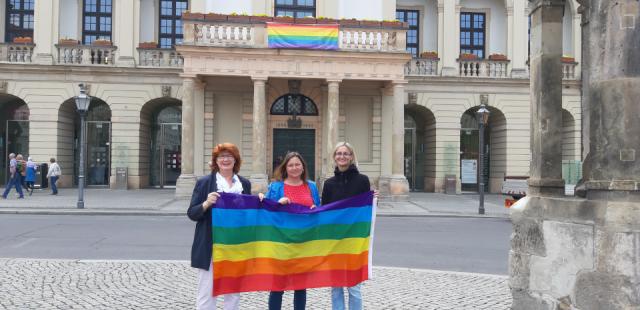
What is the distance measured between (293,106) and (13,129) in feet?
54.5

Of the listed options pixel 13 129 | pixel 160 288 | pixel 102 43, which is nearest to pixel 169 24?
pixel 102 43

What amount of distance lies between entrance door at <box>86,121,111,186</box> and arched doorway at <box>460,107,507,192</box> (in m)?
20.6

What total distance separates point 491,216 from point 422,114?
14.4 meters

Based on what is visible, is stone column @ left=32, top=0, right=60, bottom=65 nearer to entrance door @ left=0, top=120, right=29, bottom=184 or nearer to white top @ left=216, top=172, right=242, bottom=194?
entrance door @ left=0, top=120, right=29, bottom=184

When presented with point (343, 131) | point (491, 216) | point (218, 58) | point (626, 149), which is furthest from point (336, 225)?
point (343, 131)

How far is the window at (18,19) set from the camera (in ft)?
102

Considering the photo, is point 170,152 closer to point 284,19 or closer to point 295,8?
point 295,8

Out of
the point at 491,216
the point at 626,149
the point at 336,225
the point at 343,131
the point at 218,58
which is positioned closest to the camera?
the point at 626,149

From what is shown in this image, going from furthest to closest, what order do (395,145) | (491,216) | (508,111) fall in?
(508,111)
(395,145)
(491,216)

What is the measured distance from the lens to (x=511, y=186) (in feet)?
68.8

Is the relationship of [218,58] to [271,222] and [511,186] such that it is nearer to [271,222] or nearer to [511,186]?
[511,186]

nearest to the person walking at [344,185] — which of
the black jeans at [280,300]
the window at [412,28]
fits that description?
the black jeans at [280,300]

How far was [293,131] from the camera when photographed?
92.1 feet

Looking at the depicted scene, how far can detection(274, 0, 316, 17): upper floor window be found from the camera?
2917 cm
